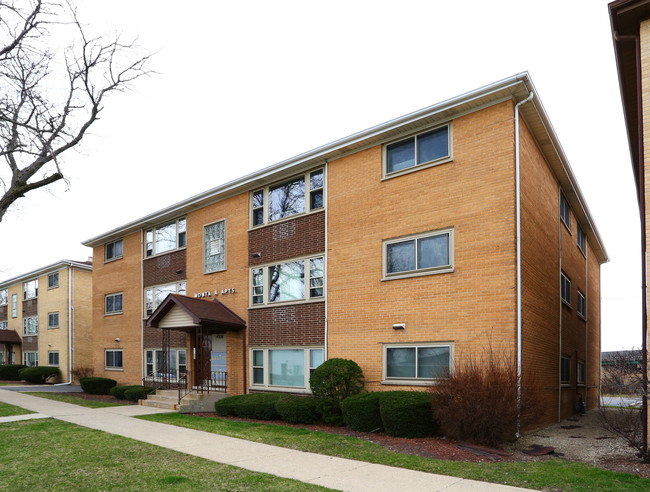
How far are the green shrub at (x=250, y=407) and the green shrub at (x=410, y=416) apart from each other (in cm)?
433

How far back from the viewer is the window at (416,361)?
13039mm

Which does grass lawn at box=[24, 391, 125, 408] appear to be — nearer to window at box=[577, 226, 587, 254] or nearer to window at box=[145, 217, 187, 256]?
window at box=[145, 217, 187, 256]

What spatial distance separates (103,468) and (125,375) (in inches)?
682

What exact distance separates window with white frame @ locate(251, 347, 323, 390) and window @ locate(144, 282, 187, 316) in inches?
209

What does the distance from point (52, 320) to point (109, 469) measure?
1220 inches

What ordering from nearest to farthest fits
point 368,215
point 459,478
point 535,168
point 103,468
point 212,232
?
point 459,478, point 103,468, point 535,168, point 368,215, point 212,232

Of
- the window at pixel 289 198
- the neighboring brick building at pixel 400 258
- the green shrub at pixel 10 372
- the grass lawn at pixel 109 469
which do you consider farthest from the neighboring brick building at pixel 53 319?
the grass lawn at pixel 109 469

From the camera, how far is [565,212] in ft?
61.1

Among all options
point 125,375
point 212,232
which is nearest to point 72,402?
point 125,375

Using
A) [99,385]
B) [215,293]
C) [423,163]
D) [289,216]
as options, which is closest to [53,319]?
[99,385]

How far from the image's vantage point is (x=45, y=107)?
12555mm

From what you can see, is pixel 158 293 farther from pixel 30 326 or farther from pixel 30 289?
pixel 30 289

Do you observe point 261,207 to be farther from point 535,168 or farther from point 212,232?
point 535,168

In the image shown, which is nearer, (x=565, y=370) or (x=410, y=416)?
(x=410, y=416)
